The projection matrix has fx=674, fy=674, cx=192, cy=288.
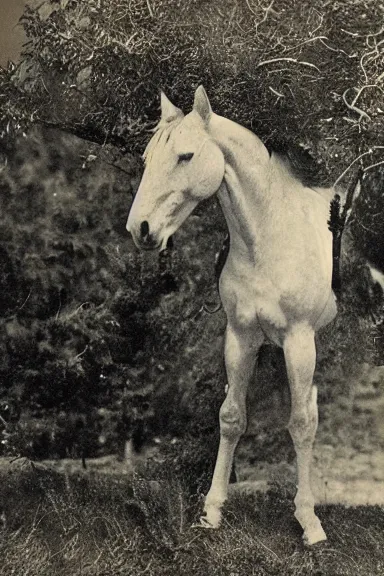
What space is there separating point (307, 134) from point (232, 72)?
0.79 ft

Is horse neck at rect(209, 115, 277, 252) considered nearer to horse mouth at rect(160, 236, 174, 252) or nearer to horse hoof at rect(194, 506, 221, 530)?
horse mouth at rect(160, 236, 174, 252)

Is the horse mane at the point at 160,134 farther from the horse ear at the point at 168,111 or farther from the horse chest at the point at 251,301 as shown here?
the horse chest at the point at 251,301

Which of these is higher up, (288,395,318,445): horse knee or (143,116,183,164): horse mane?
(143,116,183,164): horse mane

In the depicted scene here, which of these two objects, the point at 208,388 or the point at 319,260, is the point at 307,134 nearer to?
the point at 319,260

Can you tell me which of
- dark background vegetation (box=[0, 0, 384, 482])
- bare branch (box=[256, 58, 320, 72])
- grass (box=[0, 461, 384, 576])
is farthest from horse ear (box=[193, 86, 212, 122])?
grass (box=[0, 461, 384, 576])

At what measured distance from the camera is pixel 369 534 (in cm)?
166

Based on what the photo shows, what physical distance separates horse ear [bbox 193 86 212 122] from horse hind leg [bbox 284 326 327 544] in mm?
541

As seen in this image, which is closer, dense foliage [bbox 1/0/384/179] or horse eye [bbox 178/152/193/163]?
horse eye [bbox 178/152/193/163]

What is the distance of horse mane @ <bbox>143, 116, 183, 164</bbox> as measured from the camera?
5.03ft

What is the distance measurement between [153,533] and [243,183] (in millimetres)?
867

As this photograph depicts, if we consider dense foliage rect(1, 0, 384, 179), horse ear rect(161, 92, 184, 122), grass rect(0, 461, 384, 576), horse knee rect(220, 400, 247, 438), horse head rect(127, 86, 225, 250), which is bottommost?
grass rect(0, 461, 384, 576)

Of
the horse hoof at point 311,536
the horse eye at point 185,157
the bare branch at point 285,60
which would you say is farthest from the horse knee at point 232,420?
the bare branch at point 285,60

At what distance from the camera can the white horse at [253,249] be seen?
152 cm

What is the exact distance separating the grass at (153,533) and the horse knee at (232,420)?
0.17 meters
